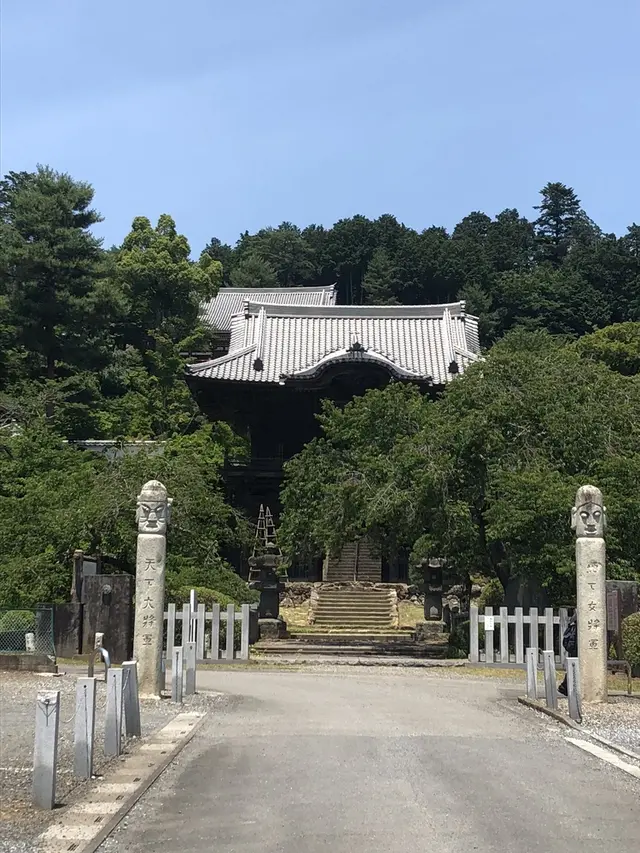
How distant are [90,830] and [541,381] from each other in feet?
60.1

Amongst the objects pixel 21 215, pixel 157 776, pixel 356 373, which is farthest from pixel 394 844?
pixel 21 215

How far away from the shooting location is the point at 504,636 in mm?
19344

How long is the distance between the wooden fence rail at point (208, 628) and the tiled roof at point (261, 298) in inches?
1603

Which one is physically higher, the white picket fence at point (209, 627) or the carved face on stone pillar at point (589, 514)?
the carved face on stone pillar at point (589, 514)

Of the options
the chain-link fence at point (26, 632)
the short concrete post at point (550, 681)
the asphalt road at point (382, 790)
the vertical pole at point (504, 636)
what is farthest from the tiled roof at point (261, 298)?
the asphalt road at point (382, 790)

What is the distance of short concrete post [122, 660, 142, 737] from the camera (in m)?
9.73

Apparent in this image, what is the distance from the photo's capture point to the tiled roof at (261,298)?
60.7m

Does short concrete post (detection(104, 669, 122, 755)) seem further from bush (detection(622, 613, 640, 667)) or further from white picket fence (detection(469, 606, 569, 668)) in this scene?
white picket fence (detection(469, 606, 569, 668))

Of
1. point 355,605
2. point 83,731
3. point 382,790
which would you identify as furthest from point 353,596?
point 382,790

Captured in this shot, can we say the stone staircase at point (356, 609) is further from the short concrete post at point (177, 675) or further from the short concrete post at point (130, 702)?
the short concrete post at point (130, 702)

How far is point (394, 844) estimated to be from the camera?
229 inches

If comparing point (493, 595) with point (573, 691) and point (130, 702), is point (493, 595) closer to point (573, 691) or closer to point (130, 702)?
point (573, 691)

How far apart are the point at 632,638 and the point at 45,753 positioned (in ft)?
39.3

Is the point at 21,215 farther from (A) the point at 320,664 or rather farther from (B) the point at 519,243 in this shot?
(B) the point at 519,243
